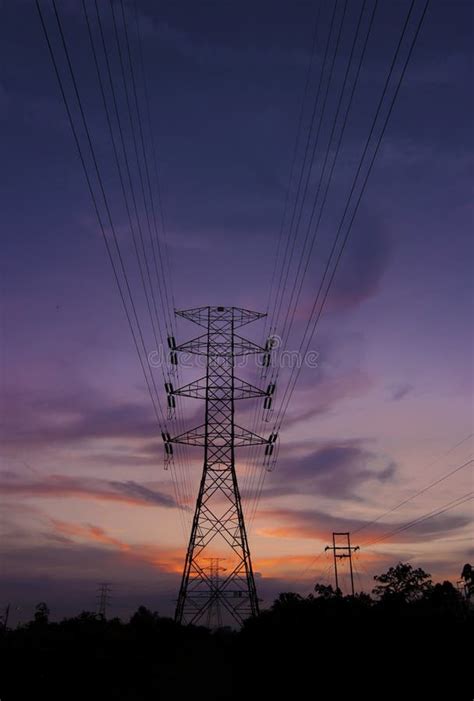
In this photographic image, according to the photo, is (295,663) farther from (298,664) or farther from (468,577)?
(468,577)

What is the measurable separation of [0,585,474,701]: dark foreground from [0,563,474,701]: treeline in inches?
2.1

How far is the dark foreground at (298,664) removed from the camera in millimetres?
22609

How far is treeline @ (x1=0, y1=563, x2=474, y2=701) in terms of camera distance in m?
22.7

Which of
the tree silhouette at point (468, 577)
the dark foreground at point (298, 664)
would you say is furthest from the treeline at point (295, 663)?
the tree silhouette at point (468, 577)

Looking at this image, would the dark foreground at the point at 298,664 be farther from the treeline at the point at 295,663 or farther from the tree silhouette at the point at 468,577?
the tree silhouette at the point at 468,577

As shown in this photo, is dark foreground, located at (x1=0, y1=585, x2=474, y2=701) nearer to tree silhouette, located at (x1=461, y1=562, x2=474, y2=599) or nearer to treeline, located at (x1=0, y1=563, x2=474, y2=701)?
treeline, located at (x1=0, y1=563, x2=474, y2=701)

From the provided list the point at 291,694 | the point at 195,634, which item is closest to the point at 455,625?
the point at 291,694

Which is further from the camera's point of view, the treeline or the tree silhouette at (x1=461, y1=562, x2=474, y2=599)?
the tree silhouette at (x1=461, y1=562, x2=474, y2=599)

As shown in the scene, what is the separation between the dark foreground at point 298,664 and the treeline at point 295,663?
0.17 ft

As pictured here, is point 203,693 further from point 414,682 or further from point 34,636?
point 34,636

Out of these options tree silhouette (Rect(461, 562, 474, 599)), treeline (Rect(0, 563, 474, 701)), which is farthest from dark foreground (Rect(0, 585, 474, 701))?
tree silhouette (Rect(461, 562, 474, 599))

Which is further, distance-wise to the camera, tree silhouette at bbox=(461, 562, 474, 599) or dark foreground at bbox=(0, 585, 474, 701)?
tree silhouette at bbox=(461, 562, 474, 599)

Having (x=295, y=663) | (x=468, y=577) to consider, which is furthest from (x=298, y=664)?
(x=468, y=577)

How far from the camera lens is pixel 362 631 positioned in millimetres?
28703
